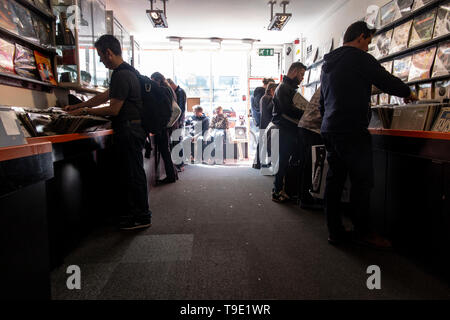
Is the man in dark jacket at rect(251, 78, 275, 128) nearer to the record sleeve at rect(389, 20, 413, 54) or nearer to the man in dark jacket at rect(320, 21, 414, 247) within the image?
the record sleeve at rect(389, 20, 413, 54)

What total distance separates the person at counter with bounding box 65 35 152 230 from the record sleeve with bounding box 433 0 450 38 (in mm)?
2926

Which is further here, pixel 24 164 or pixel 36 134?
pixel 36 134

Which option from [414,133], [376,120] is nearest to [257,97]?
[376,120]

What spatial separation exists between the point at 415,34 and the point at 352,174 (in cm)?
234

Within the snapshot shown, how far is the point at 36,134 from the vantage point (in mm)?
1531

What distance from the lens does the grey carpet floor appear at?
1.39 metres

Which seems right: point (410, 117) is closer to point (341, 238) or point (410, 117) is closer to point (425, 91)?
point (341, 238)

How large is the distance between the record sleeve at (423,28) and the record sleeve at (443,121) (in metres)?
1.86

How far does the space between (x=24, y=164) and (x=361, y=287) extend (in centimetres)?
160

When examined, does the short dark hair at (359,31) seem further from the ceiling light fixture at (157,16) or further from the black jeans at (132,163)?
the ceiling light fixture at (157,16)

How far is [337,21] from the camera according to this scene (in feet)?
16.5

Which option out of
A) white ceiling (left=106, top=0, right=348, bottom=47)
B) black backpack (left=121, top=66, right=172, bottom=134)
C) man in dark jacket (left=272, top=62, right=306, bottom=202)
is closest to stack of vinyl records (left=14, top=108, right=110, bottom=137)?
black backpack (left=121, top=66, right=172, bottom=134)
